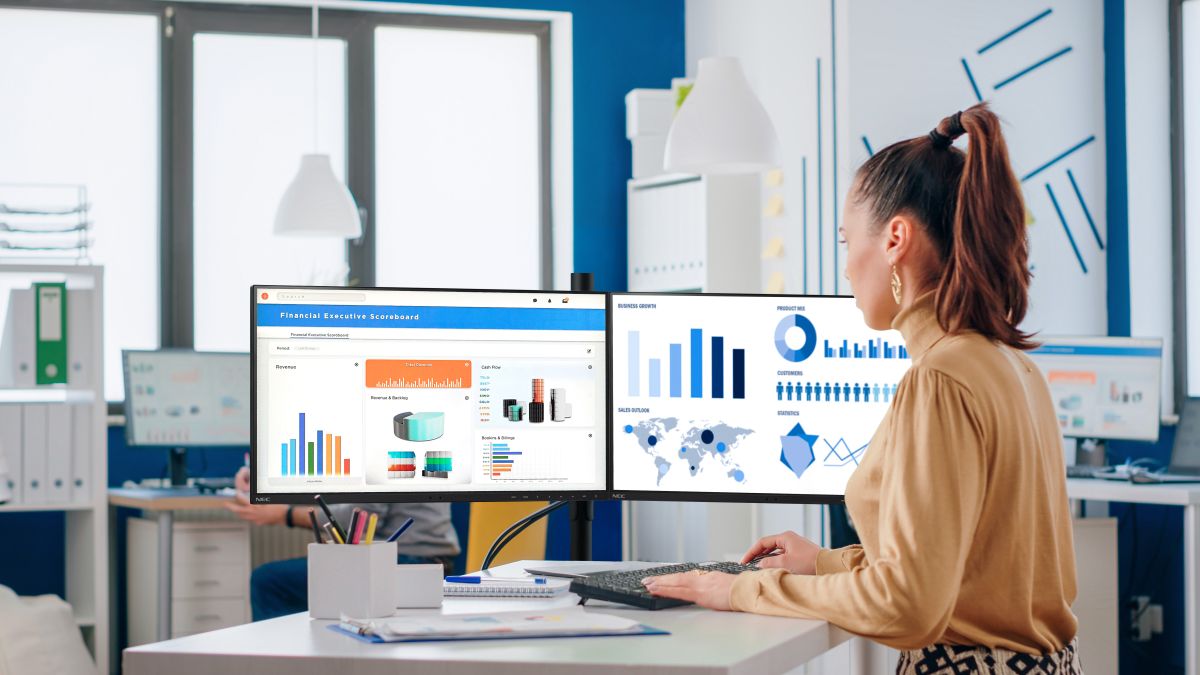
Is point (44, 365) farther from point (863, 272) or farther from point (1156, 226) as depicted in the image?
point (1156, 226)

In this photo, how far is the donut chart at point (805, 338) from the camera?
2.06 m

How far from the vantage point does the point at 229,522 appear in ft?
14.4

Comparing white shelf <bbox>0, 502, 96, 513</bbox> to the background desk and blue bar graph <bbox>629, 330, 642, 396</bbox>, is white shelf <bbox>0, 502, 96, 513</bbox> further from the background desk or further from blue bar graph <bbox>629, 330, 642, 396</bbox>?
blue bar graph <bbox>629, 330, 642, 396</bbox>

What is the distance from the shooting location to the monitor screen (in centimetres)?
462

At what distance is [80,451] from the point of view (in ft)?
14.0

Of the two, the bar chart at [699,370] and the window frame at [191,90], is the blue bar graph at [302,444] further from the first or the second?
the window frame at [191,90]

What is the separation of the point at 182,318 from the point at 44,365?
1.05 metres

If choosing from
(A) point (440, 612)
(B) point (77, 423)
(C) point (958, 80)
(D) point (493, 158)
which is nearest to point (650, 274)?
(D) point (493, 158)

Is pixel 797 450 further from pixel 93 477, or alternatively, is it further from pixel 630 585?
pixel 93 477

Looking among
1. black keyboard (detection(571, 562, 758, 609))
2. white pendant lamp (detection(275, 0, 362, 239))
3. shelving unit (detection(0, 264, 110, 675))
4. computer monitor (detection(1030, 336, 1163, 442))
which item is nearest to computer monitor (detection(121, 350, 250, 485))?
shelving unit (detection(0, 264, 110, 675))

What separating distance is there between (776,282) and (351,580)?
3.36 m

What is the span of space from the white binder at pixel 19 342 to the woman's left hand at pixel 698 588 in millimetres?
3169

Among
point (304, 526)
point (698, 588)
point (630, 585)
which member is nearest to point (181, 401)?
point (304, 526)

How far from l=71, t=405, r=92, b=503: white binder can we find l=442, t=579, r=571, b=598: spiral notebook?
2.86 meters
